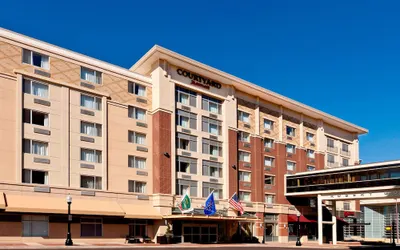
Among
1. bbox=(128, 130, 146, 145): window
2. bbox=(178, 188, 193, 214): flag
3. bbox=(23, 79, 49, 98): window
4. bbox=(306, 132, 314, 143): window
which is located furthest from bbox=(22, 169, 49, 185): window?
bbox=(306, 132, 314, 143): window

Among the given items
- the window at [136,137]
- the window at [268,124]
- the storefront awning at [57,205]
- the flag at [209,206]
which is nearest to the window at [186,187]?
the flag at [209,206]

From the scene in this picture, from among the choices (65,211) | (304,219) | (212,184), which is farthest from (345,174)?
(65,211)

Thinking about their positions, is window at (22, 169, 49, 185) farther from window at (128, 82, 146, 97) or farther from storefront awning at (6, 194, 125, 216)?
window at (128, 82, 146, 97)

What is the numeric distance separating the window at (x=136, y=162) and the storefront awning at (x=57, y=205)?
14.4ft

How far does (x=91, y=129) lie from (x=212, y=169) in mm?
15390

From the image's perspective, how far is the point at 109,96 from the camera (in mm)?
43406

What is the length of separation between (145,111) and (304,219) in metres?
27.8

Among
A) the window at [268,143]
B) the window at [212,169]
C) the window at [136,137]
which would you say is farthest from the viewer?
the window at [268,143]

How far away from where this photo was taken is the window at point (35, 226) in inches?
1421

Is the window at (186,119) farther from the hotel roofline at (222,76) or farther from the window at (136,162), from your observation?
the window at (136,162)

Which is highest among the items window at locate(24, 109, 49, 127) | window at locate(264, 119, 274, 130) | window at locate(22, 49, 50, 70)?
window at locate(22, 49, 50, 70)

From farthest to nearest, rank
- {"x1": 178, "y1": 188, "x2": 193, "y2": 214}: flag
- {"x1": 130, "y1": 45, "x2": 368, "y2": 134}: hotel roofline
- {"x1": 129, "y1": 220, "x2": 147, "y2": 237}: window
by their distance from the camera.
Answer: {"x1": 130, "y1": 45, "x2": 368, "y2": 134}: hotel roofline → {"x1": 178, "y1": 188, "x2": 193, "y2": 214}: flag → {"x1": 129, "y1": 220, "x2": 147, "y2": 237}: window

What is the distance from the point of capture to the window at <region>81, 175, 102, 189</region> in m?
40.7

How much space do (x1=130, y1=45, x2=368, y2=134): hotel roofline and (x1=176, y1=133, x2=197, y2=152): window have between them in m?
7.43
